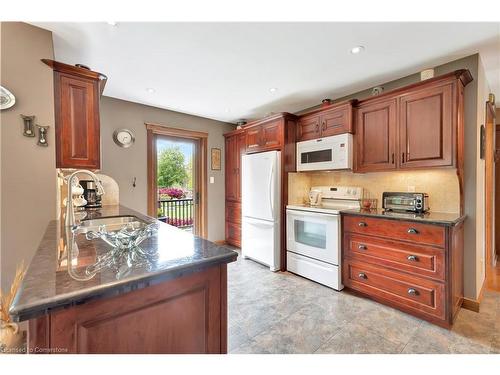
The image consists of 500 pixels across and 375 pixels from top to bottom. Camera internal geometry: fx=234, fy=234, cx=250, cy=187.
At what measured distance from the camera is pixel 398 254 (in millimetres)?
2180

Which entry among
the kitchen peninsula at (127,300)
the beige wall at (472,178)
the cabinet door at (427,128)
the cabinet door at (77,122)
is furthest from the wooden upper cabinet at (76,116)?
the beige wall at (472,178)

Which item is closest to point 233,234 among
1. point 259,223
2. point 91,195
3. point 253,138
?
point 259,223

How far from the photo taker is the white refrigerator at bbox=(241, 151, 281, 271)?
3.25 metres

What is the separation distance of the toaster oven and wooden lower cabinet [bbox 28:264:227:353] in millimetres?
2303

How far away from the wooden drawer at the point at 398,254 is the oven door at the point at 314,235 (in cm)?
15

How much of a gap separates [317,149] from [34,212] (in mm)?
2908

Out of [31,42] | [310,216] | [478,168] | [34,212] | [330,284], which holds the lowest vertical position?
[330,284]

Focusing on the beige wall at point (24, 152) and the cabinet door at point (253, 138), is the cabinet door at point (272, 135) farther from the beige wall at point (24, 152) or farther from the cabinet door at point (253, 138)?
the beige wall at point (24, 152)

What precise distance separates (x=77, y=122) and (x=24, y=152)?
47 cm

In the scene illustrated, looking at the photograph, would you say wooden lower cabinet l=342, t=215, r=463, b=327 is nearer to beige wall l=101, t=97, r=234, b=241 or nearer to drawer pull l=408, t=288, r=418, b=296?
drawer pull l=408, t=288, r=418, b=296

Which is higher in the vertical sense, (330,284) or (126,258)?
(126,258)

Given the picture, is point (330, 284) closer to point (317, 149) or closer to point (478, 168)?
point (317, 149)

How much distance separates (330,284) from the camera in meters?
2.67
